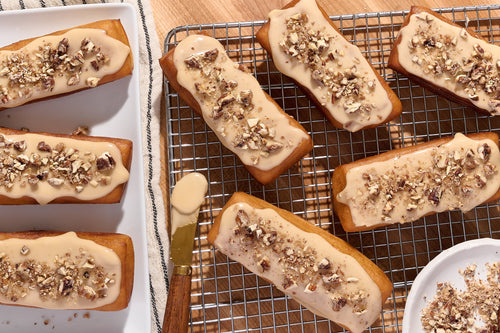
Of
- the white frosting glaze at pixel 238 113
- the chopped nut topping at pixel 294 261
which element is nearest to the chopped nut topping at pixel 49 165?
the white frosting glaze at pixel 238 113

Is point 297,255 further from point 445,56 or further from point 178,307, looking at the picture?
point 445,56

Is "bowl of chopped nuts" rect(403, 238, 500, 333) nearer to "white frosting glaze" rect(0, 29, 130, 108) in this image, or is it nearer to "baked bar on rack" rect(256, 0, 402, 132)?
"baked bar on rack" rect(256, 0, 402, 132)

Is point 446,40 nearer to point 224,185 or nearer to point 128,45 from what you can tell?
point 224,185

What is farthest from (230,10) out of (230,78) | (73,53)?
(73,53)

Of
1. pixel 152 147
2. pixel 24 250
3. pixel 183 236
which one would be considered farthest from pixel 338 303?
pixel 24 250

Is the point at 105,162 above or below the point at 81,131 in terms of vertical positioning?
below

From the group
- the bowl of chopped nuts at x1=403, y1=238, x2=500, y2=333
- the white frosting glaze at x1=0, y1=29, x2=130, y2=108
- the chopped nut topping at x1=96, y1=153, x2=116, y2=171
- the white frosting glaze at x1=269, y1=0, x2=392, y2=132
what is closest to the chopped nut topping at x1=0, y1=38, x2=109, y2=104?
the white frosting glaze at x1=0, y1=29, x2=130, y2=108

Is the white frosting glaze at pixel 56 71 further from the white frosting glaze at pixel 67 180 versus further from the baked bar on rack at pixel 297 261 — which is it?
the baked bar on rack at pixel 297 261
